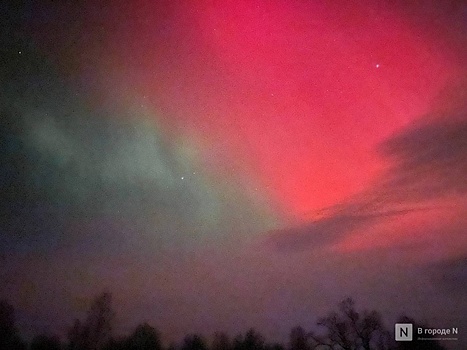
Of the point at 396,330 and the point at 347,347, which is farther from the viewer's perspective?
the point at 347,347

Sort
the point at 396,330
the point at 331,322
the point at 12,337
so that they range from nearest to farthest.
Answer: the point at 396,330 → the point at 12,337 → the point at 331,322

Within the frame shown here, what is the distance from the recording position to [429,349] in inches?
914

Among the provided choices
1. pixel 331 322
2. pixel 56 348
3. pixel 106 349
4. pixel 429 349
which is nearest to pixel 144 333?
pixel 106 349

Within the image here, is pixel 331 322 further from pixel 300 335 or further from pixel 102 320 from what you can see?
pixel 102 320

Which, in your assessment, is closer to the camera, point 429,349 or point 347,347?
point 429,349

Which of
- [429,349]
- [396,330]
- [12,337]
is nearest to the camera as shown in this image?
[429,349]

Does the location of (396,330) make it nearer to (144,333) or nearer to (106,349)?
(144,333)

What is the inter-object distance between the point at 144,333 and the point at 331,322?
12.6 meters

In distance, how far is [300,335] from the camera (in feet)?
102

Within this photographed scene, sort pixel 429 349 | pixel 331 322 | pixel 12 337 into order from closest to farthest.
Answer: pixel 429 349
pixel 12 337
pixel 331 322

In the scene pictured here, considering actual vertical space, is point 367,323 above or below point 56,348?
above

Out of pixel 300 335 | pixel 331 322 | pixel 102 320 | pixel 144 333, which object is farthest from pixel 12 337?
pixel 331 322

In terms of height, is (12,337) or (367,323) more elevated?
(367,323)

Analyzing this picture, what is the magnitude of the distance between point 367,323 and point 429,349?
6185 millimetres
